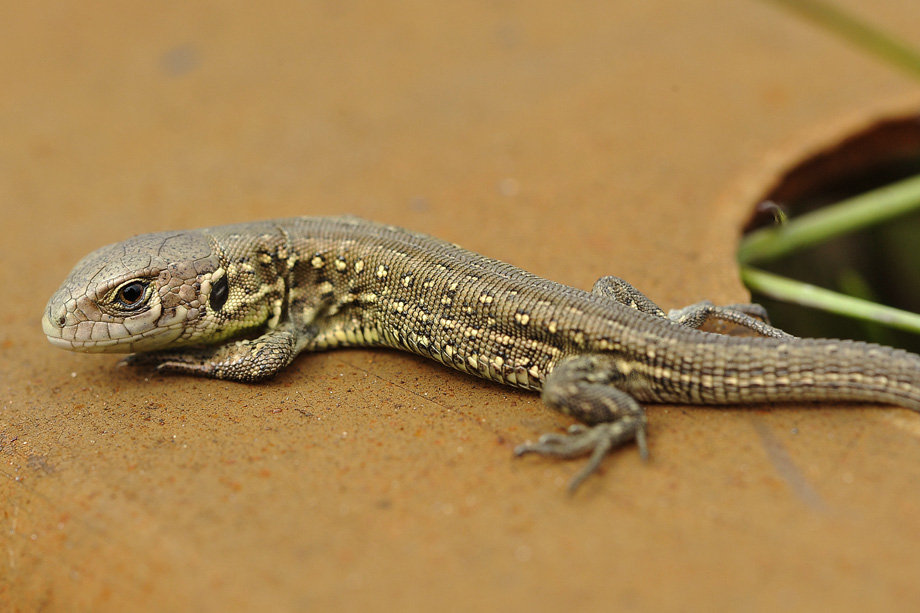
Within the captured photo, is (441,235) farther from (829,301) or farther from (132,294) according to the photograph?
(829,301)

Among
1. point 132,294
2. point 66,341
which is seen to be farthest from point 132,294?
point 66,341

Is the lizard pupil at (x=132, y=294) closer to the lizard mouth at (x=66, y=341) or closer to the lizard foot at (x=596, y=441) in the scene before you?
the lizard mouth at (x=66, y=341)

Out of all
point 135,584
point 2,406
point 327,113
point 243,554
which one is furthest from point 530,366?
point 327,113

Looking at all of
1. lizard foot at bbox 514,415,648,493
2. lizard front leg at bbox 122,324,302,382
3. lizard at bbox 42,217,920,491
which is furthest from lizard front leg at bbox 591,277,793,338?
lizard front leg at bbox 122,324,302,382

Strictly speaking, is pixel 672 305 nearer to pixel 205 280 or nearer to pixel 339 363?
pixel 339 363

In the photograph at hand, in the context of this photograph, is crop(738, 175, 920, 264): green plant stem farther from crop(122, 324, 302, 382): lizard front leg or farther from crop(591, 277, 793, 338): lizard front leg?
crop(122, 324, 302, 382): lizard front leg
